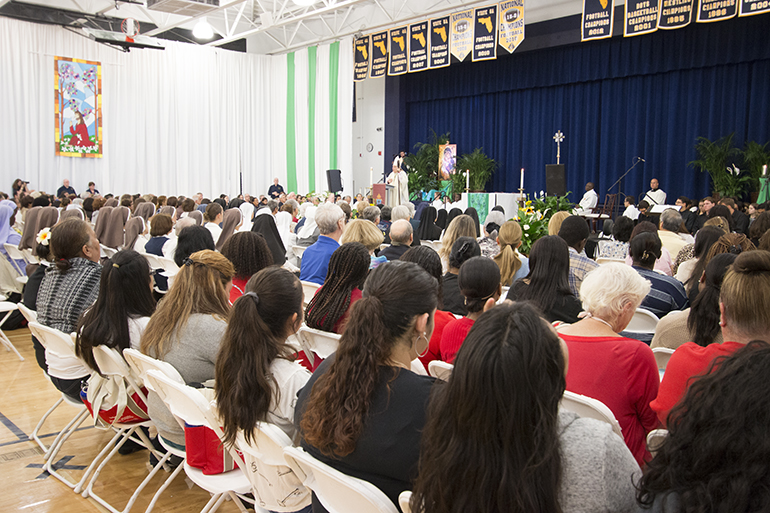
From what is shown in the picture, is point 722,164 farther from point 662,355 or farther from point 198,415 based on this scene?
point 198,415

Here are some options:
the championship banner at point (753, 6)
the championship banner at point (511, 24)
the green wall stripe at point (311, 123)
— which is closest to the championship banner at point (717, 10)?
the championship banner at point (753, 6)

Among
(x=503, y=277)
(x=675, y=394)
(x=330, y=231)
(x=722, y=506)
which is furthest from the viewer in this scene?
(x=330, y=231)

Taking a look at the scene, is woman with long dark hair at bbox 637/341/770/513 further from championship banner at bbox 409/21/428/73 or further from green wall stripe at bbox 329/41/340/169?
green wall stripe at bbox 329/41/340/169

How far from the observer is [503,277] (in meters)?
4.23

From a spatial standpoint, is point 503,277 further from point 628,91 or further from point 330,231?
point 628,91

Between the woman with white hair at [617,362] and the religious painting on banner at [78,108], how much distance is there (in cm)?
1608

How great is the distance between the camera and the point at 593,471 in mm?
1124

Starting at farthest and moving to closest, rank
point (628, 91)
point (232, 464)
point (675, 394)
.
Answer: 1. point (628, 91)
2. point (232, 464)
3. point (675, 394)

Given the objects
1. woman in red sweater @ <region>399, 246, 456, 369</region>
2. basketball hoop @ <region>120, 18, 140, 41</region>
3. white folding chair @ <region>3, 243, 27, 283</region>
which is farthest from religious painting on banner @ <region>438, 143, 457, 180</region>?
woman in red sweater @ <region>399, 246, 456, 369</region>

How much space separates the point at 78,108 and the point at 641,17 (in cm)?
1323

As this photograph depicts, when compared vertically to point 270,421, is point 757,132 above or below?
above

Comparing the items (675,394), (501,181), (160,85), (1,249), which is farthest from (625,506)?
(160,85)

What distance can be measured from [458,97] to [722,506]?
17409 mm

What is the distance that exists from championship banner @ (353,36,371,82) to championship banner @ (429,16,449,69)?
7.19 ft
